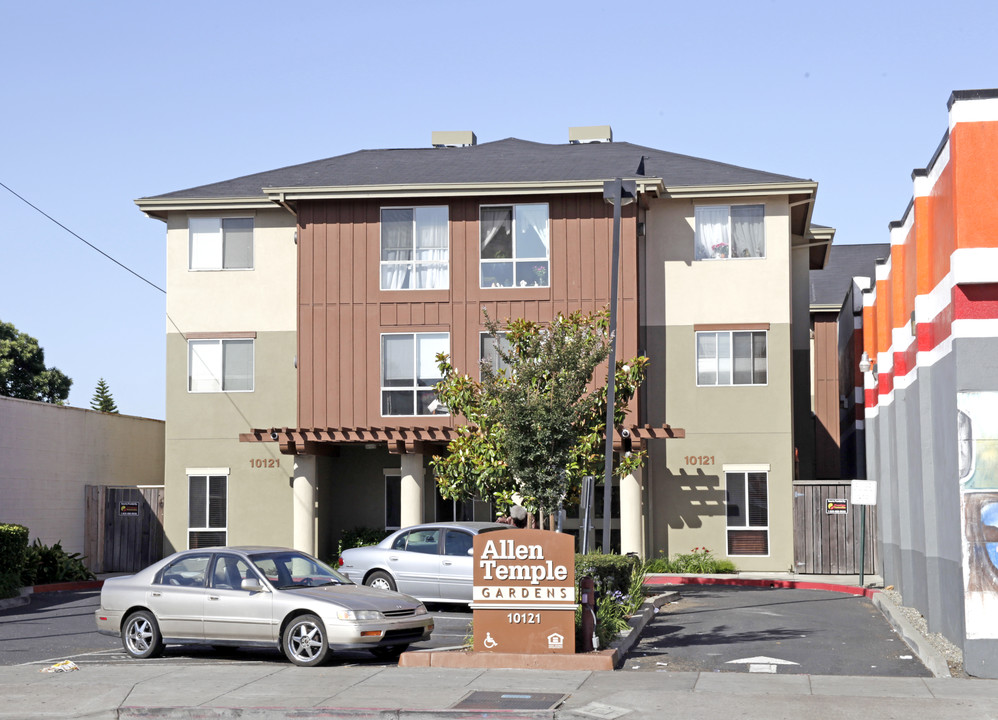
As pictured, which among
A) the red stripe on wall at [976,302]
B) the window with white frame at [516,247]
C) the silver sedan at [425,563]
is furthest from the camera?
the window with white frame at [516,247]

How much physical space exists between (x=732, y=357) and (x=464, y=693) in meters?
17.6

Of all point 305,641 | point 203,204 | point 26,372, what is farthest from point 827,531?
point 26,372

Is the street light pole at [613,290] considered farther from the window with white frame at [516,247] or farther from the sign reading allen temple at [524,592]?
the window with white frame at [516,247]

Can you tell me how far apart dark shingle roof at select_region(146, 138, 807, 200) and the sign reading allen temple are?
15.3 metres

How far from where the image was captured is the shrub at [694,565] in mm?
27109

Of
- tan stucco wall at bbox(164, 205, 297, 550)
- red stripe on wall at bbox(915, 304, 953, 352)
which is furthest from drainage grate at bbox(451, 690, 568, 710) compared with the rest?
tan stucco wall at bbox(164, 205, 297, 550)

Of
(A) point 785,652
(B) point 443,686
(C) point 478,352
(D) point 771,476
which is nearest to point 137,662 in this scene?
(B) point 443,686

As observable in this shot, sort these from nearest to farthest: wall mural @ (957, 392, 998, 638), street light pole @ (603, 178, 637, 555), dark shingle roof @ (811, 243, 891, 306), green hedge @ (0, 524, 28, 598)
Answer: wall mural @ (957, 392, 998, 638), street light pole @ (603, 178, 637, 555), green hedge @ (0, 524, 28, 598), dark shingle roof @ (811, 243, 891, 306)

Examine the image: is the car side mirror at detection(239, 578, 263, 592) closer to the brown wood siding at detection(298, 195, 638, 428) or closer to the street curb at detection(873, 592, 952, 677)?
the street curb at detection(873, 592, 952, 677)

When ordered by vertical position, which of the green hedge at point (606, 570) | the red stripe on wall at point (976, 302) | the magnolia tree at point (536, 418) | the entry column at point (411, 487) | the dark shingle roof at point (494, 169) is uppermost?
the dark shingle roof at point (494, 169)

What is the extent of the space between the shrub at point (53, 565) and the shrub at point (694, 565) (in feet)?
41.5

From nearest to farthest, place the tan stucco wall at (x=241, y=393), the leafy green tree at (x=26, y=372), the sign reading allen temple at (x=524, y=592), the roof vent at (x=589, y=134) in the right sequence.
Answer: the sign reading allen temple at (x=524, y=592)
the tan stucco wall at (x=241, y=393)
the roof vent at (x=589, y=134)
the leafy green tree at (x=26, y=372)

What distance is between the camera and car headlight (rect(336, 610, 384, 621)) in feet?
46.1

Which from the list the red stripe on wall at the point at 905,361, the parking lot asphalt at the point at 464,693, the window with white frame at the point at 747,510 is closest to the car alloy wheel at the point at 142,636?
the parking lot asphalt at the point at 464,693
